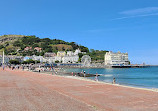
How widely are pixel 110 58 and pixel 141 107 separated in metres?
180

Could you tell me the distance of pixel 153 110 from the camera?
1009cm

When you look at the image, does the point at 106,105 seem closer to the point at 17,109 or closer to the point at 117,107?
the point at 117,107

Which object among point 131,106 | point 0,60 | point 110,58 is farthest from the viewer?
point 110,58

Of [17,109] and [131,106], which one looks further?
[131,106]

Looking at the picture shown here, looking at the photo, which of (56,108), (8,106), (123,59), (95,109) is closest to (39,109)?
(56,108)

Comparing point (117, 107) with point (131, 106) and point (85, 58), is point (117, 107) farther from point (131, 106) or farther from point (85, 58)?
point (85, 58)

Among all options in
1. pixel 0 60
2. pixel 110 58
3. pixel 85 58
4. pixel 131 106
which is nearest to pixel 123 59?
pixel 110 58

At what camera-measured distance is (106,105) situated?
11.4m

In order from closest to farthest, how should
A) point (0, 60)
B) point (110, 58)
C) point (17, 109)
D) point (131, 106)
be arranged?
1. point (17, 109)
2. point (131, 106)
3. point (0, 60)
4. point (110, 58)

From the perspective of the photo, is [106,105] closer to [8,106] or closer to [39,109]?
[39,109]

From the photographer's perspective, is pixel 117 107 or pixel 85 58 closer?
pixel 117 107

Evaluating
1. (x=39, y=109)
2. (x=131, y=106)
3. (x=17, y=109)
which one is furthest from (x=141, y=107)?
(x=17, y=109)

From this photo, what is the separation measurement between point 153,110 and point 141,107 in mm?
836

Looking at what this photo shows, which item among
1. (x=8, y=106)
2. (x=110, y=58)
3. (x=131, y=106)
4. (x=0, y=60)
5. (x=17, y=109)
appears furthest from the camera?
Result: (x=110, y=58)
